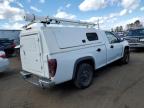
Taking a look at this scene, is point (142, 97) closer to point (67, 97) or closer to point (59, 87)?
point (67, 97)

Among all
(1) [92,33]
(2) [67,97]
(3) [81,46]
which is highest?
(1) [92,33]

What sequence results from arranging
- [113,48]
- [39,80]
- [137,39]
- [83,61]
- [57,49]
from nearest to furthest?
[57,49] → [39,80] → [83,61] → [113,48] → [137,39]

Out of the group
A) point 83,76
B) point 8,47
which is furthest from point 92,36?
point 8,47

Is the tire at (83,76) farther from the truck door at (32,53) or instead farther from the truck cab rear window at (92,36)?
the truck door at (32,53)

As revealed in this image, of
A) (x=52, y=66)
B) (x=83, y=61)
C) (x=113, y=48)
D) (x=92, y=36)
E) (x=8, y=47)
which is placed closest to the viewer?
(x=52, y=66)

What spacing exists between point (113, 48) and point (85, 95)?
9.36ft

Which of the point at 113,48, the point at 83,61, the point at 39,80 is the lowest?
the point at 39,80

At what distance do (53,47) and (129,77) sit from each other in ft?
10.9

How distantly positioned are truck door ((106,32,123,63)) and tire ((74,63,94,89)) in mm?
1426

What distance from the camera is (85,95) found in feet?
15.1

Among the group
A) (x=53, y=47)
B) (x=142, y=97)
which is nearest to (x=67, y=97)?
(x=53, y=47)

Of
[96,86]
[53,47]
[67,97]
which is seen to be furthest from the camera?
[96,86]

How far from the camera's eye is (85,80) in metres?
5.20

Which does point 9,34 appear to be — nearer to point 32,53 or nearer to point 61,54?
point 32,53
